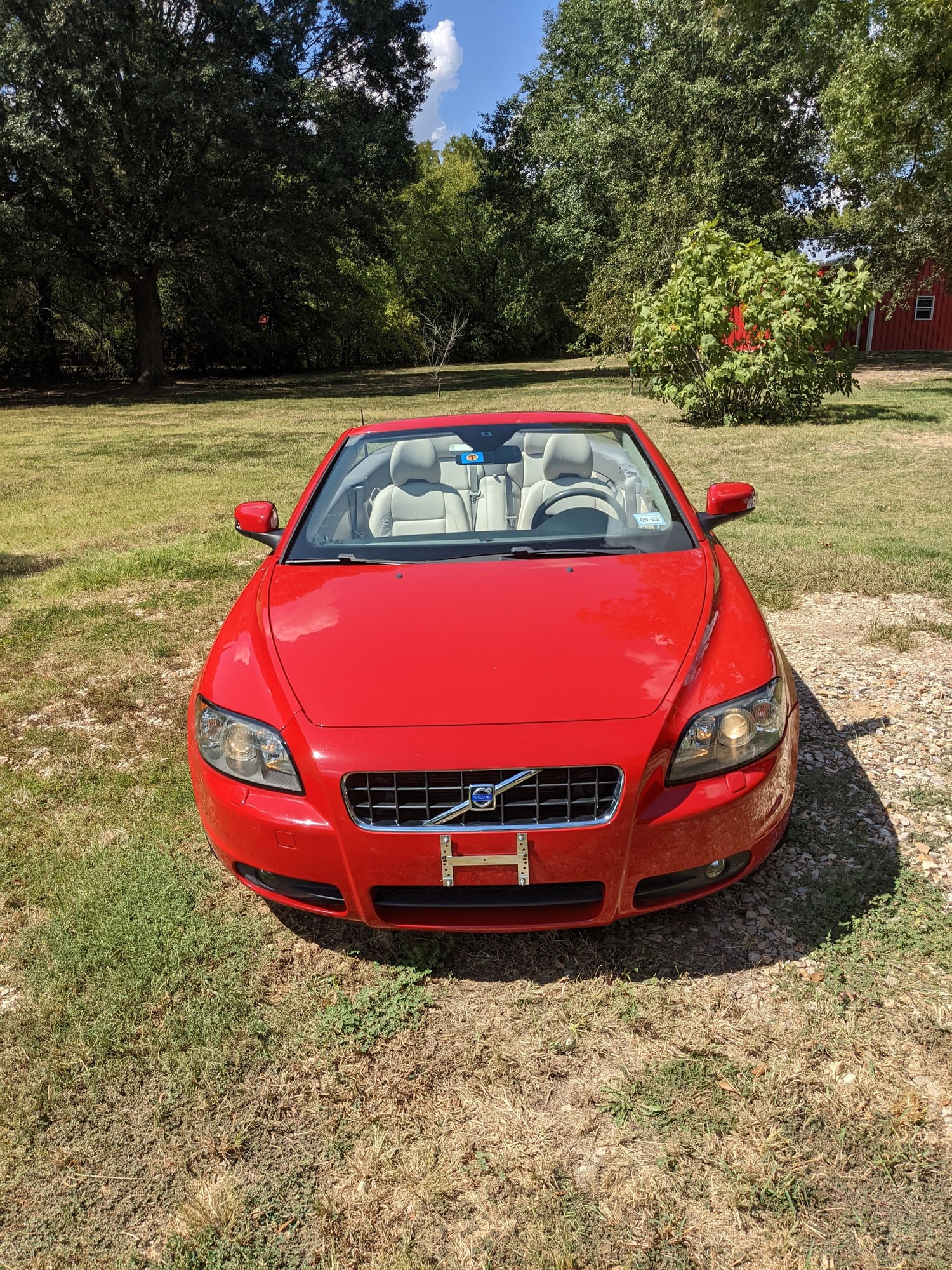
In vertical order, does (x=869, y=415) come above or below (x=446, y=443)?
below

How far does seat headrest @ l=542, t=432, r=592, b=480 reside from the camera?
12.3 ft

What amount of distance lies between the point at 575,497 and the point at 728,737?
4.93 ft

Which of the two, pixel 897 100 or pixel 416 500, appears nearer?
pixel 416 500

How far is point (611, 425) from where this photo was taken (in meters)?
3.85

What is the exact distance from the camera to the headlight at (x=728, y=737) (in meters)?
2.28

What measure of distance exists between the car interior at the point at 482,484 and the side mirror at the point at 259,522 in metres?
0.30

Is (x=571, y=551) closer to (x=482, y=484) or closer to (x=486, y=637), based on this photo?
(x=486, y=637)

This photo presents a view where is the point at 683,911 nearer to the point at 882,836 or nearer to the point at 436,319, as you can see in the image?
the point at 882,836

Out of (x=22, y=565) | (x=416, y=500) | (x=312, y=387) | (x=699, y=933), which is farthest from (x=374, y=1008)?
(x=312, y=387)

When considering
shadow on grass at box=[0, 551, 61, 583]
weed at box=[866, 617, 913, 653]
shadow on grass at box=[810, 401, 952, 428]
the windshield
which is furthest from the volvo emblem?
shadow on grass at box=[810, 401, 952, 428]

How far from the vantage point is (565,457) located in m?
3.77

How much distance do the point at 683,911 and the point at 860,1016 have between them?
58cm

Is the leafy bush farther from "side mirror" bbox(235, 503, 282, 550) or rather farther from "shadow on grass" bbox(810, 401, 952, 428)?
"side mirror" bbox(235, 503, 282, 550)

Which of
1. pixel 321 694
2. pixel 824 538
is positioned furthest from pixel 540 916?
pixel 824 538
